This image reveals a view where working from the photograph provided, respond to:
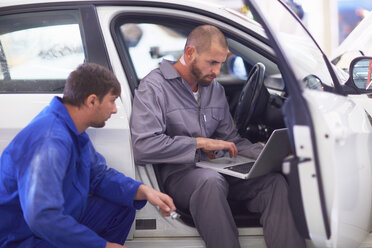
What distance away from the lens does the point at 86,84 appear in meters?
1.95

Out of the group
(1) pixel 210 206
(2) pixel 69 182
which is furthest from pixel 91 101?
(1) pixel 210 206

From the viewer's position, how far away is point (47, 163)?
1775mm

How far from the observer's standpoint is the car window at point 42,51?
2.50m

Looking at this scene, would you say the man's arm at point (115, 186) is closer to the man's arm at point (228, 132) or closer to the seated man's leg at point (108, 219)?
the seated man's leg at point (108, 219)

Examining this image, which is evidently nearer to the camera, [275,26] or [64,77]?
[275,26]

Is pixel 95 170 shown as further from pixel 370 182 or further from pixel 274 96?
pixel 274 96

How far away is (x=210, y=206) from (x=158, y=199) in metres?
0.30

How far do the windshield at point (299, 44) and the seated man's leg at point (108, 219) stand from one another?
102cm

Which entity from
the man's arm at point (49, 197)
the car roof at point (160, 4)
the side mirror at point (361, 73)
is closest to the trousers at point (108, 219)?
the man's arm at point (49, 197)

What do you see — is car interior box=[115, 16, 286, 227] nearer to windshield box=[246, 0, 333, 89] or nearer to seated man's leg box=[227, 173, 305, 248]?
seated man's leg box=[227, 173, 305, 248]

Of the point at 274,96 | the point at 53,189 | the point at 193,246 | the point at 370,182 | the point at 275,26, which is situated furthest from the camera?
the point at 274,96

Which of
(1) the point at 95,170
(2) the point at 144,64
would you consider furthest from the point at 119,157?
(2) the point at 144,64

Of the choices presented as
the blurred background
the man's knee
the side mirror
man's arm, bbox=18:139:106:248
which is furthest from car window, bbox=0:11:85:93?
the blurred background

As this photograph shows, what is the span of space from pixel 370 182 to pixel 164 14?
1311 millimetres
